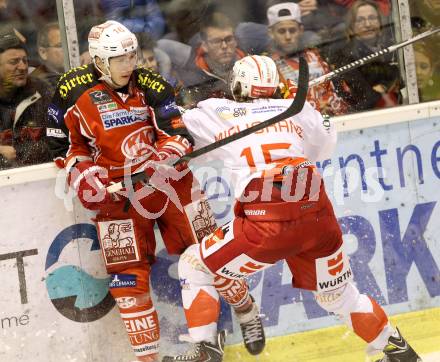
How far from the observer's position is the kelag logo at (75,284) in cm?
432

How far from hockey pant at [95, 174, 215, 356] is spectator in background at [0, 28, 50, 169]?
0.44 meters

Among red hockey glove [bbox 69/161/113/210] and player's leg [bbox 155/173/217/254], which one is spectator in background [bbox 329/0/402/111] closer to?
player's leg [bbox 155/173/217/254]

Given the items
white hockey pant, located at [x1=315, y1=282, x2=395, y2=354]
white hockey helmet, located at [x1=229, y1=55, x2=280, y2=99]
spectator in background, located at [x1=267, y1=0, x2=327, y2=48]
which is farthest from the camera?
spectator in background, located at [x1=267, y1=0, x2=327, y2=48]

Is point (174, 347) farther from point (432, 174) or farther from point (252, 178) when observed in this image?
point (432, 174)

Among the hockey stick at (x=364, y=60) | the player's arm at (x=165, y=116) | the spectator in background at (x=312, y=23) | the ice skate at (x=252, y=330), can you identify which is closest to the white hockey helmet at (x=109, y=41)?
the player's arm at (x=165, y=116)

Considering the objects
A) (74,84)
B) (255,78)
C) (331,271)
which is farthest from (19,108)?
(331,271)

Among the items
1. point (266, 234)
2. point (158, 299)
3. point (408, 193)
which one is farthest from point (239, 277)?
point (408, 193)

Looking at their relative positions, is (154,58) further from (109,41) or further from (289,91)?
(289,91)

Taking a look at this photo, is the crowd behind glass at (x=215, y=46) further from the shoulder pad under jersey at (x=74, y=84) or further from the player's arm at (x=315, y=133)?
the player's arm at (x=315, y=133)

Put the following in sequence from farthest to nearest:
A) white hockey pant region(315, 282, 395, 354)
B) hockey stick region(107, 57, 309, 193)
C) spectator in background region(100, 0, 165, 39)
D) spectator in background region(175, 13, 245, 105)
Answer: spectator in background region(175, 13, 245, 105) → spectator in background region(100, 0, 165, 39) → white hockey pant region(315, 282, 395, 354) → hockey stick region(107, 57, 309, 193)

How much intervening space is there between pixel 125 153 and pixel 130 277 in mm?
535

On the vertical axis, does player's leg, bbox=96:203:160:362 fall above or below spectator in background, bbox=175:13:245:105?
below

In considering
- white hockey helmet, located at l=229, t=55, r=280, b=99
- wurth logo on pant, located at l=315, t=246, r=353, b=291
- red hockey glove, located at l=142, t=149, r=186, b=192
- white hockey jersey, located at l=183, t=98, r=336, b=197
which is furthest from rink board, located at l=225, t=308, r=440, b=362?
white hockey helmet, located at l=229, t=55, r=280, b=99

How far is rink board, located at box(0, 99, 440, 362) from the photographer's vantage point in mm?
4289
